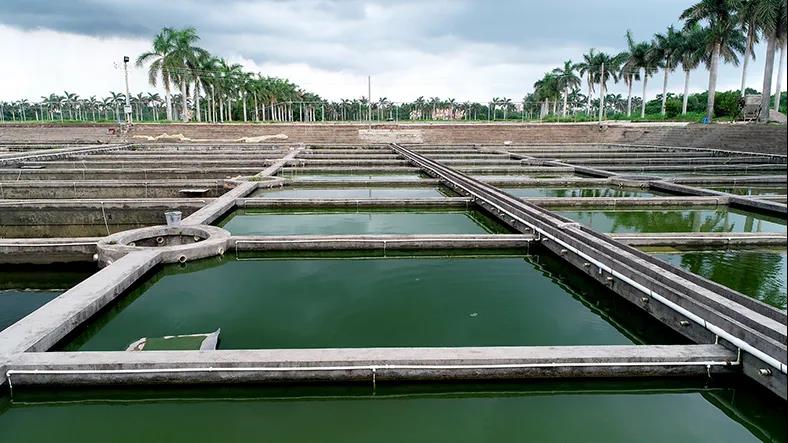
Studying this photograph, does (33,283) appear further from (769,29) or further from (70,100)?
(70,100)

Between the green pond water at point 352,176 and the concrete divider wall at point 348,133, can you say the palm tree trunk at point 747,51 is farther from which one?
the green pond water at point 352,176

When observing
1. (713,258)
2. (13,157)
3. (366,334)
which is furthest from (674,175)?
(13,157)

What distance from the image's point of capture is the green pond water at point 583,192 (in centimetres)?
1327

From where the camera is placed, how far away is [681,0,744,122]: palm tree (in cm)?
3092

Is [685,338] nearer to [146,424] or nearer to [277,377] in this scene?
[277,377]

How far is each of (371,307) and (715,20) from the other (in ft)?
119

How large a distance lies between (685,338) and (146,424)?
16.0ft

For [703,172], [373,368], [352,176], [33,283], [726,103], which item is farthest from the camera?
[726,103]

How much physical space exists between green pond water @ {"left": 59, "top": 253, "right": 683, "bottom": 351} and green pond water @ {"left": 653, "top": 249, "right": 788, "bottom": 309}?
5.07 feet

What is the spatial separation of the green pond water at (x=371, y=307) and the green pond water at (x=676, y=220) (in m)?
3.04

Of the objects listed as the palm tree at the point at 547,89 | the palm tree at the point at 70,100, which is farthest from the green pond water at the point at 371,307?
the palm tree at the point at 70,100

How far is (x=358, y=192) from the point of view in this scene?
1377 cm

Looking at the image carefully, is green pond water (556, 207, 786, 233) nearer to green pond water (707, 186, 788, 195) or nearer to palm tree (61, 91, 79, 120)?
green pond water (707, 186, 788, 195)

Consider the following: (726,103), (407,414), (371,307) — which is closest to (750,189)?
(371,307)
